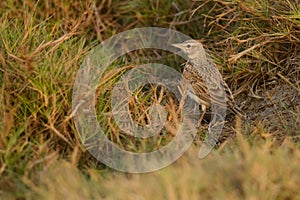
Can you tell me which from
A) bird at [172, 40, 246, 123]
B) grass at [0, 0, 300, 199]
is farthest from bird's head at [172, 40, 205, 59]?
grass at [0, 0, 300, 199]

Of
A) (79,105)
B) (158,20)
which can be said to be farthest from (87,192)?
(158,20)

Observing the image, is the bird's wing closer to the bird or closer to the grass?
the bird

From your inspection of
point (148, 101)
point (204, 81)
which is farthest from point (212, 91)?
point (148, 101)

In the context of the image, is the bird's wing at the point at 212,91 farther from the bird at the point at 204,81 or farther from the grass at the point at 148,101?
the grass at the point at 148,101

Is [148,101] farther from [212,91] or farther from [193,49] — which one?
[193,49]

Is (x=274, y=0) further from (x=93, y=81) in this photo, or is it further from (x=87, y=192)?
(x=87, y=192)
